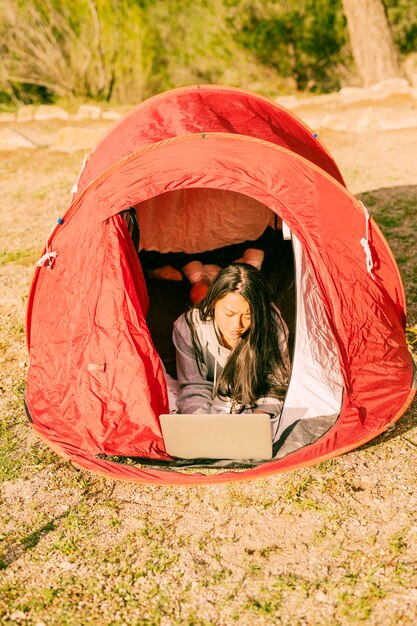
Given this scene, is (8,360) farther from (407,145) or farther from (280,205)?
(407,145)

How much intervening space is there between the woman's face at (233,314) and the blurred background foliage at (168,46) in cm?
872

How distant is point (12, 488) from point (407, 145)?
6592mm

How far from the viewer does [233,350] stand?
137 inches

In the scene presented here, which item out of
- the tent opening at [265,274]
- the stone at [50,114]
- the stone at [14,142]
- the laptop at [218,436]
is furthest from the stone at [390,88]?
the laptop at [218,436]

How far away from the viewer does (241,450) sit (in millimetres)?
3109

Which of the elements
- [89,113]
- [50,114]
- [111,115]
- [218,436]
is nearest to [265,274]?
[218,436]

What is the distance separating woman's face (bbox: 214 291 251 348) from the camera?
10.9 ft

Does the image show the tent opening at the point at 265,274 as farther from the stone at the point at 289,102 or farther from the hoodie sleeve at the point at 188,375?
the stone at the point at 289,102

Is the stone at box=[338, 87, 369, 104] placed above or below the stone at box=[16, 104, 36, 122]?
above

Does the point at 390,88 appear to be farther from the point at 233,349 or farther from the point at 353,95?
the point at 233,349

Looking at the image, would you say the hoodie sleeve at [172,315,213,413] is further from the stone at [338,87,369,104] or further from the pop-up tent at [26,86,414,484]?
the stone at [338,87,369,104]

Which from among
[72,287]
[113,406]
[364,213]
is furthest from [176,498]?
[364,213]

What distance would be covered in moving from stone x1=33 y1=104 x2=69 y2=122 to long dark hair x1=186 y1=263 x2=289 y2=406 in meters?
7.87

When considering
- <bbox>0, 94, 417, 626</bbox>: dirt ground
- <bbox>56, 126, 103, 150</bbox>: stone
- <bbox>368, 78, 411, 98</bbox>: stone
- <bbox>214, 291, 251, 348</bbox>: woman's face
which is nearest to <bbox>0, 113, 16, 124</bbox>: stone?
<bbox>56, 126, 103, 150</bbox>: stone
